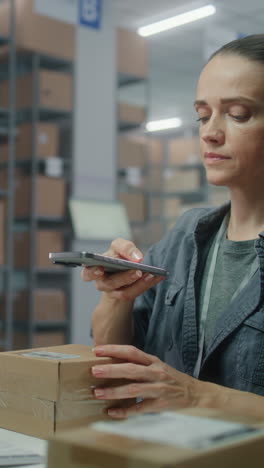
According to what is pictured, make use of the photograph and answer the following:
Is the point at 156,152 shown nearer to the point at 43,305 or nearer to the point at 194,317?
the point at 43,305

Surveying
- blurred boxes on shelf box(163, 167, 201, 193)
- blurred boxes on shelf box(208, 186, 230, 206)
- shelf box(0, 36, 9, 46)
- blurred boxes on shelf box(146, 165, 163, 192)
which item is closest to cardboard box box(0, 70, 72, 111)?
shelf box(0, 36, 9, 46)

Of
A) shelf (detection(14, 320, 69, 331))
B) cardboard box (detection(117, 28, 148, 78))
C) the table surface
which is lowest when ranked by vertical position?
shelf (detection(14, 320, 69, 331))

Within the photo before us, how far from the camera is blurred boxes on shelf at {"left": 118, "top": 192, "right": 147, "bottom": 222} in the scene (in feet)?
21.2

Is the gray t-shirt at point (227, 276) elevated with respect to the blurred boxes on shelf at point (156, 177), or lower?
lower

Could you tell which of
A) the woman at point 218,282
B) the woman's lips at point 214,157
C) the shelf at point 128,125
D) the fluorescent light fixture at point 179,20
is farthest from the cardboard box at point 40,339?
the woman's lips at point 214,157

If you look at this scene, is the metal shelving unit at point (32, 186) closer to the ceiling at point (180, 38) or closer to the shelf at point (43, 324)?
the shelf at point (43, 324)

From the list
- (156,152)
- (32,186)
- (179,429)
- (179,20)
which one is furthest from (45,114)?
(179,429)

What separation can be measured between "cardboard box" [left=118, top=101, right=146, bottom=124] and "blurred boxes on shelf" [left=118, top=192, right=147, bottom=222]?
2.57ft

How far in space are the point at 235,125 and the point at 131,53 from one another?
18.0 ft

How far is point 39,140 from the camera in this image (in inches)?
221

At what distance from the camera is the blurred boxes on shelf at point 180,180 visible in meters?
8.31

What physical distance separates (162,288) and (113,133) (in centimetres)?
497

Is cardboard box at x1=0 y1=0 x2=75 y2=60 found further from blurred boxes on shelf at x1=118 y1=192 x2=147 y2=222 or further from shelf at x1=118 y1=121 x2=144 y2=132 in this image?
blurred boxes on shelf at x1=118 y1=192 x2=147 y2=222

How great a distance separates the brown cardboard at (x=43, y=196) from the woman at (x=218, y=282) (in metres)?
4.27
